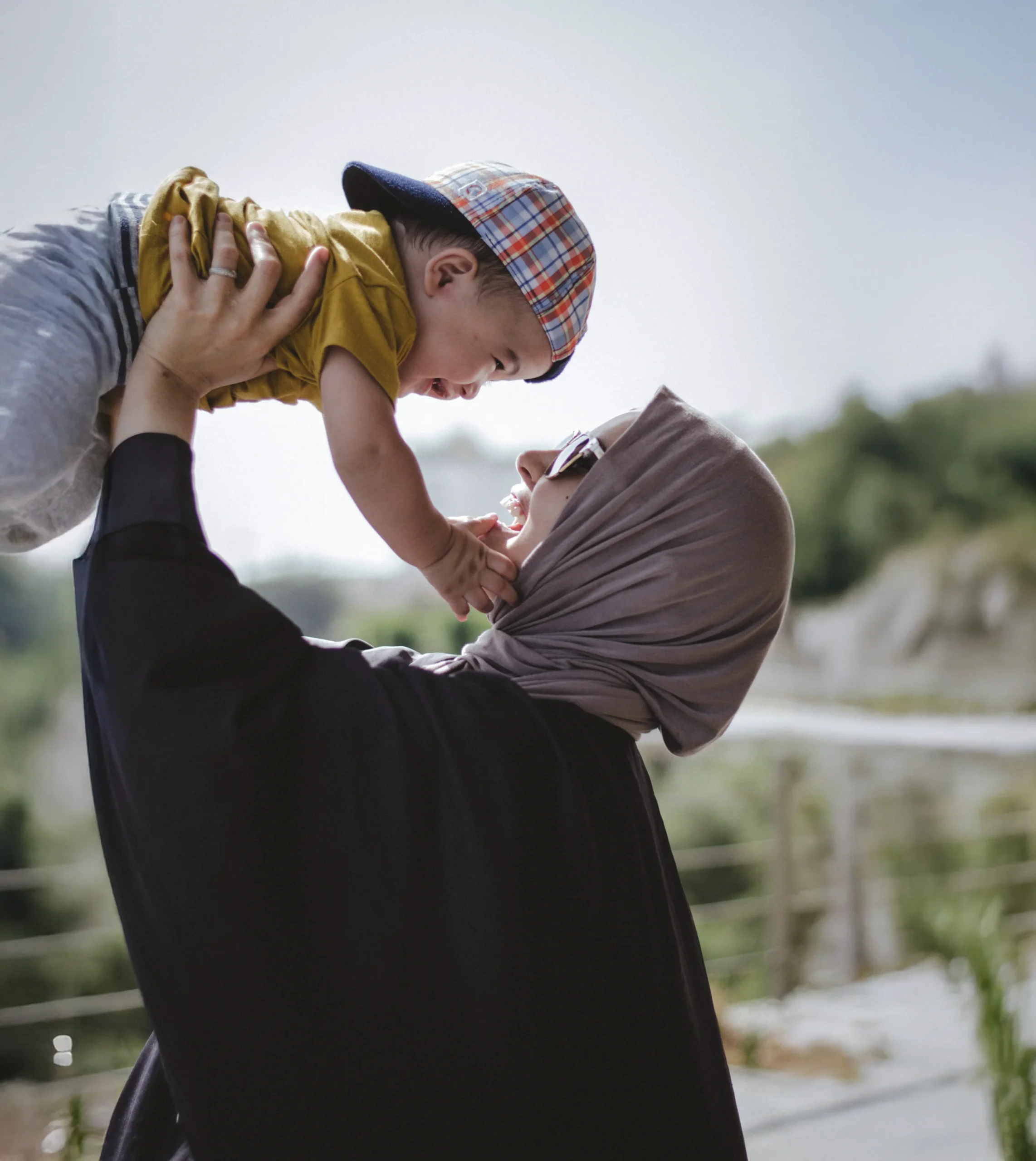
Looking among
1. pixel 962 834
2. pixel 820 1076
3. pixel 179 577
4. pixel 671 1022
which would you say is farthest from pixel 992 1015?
pixel 962 834

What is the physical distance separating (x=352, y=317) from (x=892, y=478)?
19.7ft

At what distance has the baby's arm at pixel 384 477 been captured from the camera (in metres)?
0.79

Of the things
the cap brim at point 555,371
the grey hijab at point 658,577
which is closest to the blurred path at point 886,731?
the cap brim at point 555,371

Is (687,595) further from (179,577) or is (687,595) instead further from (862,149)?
(862,149)

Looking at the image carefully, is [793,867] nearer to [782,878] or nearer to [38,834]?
[782,878]

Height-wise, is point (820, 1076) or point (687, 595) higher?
point (687, 595)

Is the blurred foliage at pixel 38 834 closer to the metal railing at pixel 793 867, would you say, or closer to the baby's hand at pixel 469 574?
the metal railing at pixel 793 867

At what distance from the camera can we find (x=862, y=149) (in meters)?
4.81

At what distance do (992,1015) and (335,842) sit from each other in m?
2.17

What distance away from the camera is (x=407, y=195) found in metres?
0.90

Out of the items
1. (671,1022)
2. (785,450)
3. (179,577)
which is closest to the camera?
(179,577)

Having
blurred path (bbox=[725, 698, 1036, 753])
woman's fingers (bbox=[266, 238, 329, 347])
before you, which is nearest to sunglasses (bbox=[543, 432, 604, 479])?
woman's fingers (bbox=[266, 238, 329, 347])

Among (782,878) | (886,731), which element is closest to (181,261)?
(782,878)

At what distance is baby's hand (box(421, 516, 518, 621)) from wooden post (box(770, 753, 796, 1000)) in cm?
292
